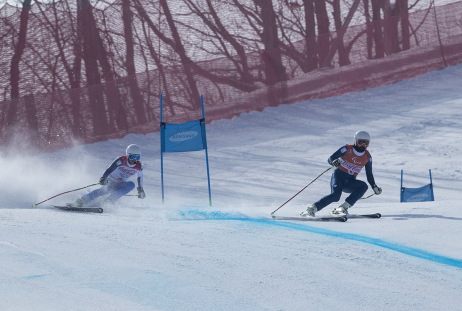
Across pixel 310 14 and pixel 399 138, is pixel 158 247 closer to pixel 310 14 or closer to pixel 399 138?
pixel 399 138

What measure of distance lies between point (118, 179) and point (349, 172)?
13.2ft

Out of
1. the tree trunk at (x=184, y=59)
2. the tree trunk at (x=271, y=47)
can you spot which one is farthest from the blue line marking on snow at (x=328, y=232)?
the tree trunk at (x=271, y=47)

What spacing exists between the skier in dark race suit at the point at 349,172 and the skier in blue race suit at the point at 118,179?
10.2 feet

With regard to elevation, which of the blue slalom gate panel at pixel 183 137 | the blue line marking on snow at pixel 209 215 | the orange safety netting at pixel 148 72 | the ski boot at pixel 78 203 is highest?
the orange safety netting at pixel 148 72

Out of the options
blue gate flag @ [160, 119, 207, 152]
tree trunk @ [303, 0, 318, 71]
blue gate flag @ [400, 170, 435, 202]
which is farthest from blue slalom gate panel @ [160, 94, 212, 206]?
tree trunk @ [303, 0, 318, 71]

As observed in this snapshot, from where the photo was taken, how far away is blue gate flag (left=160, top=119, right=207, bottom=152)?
959cm

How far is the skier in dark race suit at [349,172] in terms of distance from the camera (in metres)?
7.09

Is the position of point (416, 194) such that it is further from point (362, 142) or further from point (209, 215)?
point (209, 215)

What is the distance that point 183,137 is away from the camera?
31.6 ft

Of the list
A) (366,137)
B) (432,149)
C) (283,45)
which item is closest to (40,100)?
(283,45)

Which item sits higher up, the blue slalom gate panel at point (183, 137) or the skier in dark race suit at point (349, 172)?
the blue slalom gate panel at point (183, 137)

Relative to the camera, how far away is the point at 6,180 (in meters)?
9.28

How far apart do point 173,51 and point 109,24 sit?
2.43 meters

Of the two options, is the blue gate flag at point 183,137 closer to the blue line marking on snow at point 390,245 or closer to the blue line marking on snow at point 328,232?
the blue line marking on snow at point 328,232
